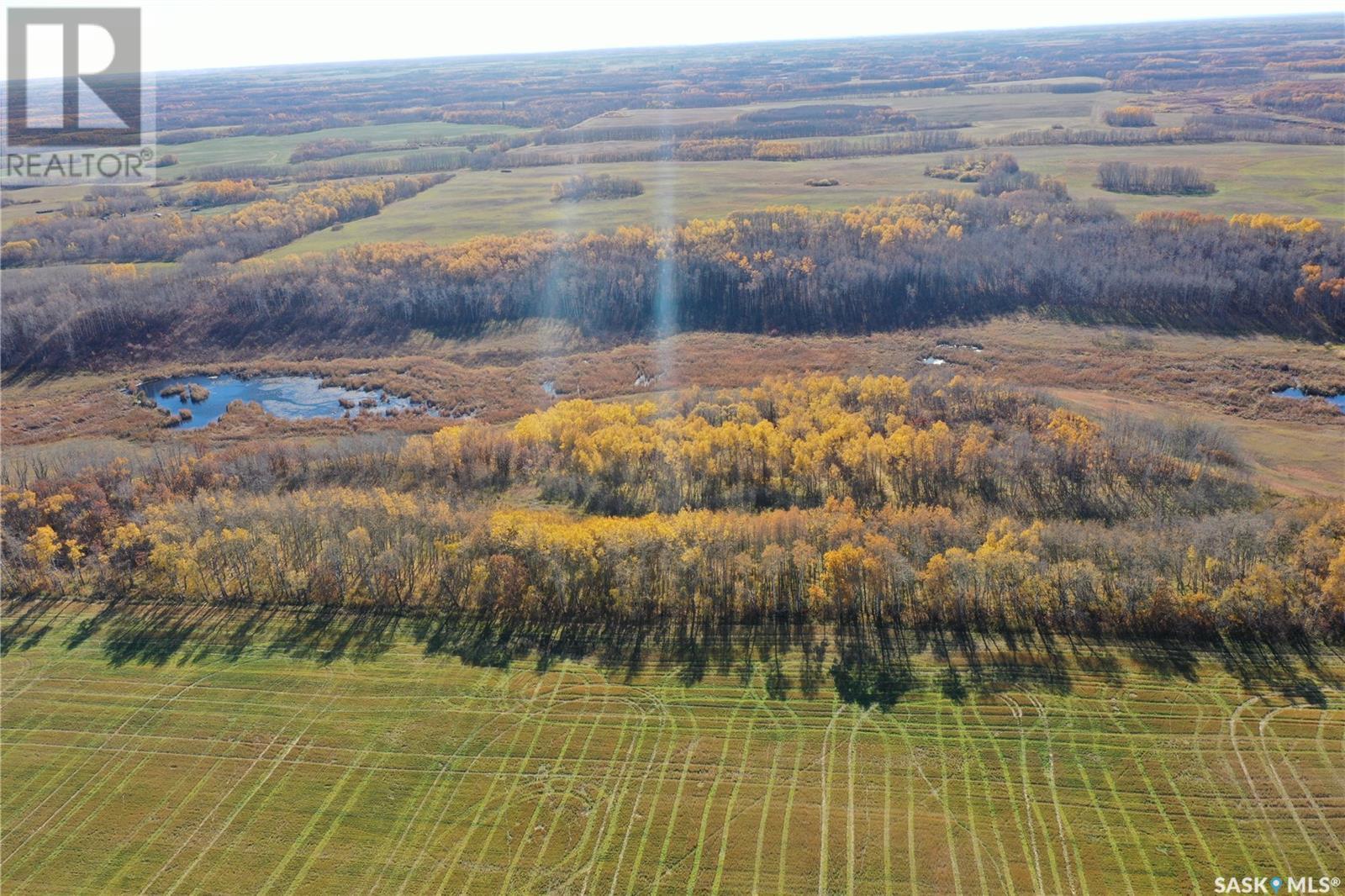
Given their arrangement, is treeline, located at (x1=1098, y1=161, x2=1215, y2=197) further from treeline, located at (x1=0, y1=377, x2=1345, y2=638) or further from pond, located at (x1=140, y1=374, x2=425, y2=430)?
pond, located at (x1=140, y1=374, x2=425, y2=430)

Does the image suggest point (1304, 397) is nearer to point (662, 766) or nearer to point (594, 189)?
point (662, 766)

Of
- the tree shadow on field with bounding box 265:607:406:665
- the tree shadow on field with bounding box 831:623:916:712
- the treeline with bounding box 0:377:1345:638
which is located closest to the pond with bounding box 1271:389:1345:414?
the treeline with bounding box 0:377:1345:638

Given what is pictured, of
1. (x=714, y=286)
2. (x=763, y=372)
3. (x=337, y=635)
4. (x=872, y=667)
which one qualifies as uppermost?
(x=714, y=286)

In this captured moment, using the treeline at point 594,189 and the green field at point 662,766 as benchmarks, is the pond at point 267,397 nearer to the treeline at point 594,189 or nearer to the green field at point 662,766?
the green field at point 662,766

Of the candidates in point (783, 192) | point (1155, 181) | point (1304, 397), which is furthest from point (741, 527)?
point (1155, 181)

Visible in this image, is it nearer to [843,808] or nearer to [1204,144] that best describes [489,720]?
[843,808]
